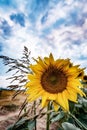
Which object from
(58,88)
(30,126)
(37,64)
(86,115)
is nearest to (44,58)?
(37,64)

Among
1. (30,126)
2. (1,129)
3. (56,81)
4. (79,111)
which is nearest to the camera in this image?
(30,126)

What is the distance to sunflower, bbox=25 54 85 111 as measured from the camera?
210 centimetres

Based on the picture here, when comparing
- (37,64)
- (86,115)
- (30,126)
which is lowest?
(30,126)

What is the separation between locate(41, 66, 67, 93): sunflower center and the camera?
85.2 inches

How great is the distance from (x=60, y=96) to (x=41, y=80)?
0.19m

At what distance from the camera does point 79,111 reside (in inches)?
123

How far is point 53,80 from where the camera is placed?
2188 millimetres

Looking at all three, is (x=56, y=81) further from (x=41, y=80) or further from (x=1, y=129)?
(x=1, y=129)

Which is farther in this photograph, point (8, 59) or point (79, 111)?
point (79, 111)

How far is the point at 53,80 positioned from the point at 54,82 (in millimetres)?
16

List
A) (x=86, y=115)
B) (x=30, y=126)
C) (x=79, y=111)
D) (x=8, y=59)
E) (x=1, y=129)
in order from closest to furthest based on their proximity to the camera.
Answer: (x=30, y=126)
(x=8, y=59)
(x=86, y=115)
(x=79, y=111)
(x=1, y=129)

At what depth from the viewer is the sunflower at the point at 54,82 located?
210 centimetres

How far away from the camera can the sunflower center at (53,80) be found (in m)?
2.16

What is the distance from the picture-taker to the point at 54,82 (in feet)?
7.16
